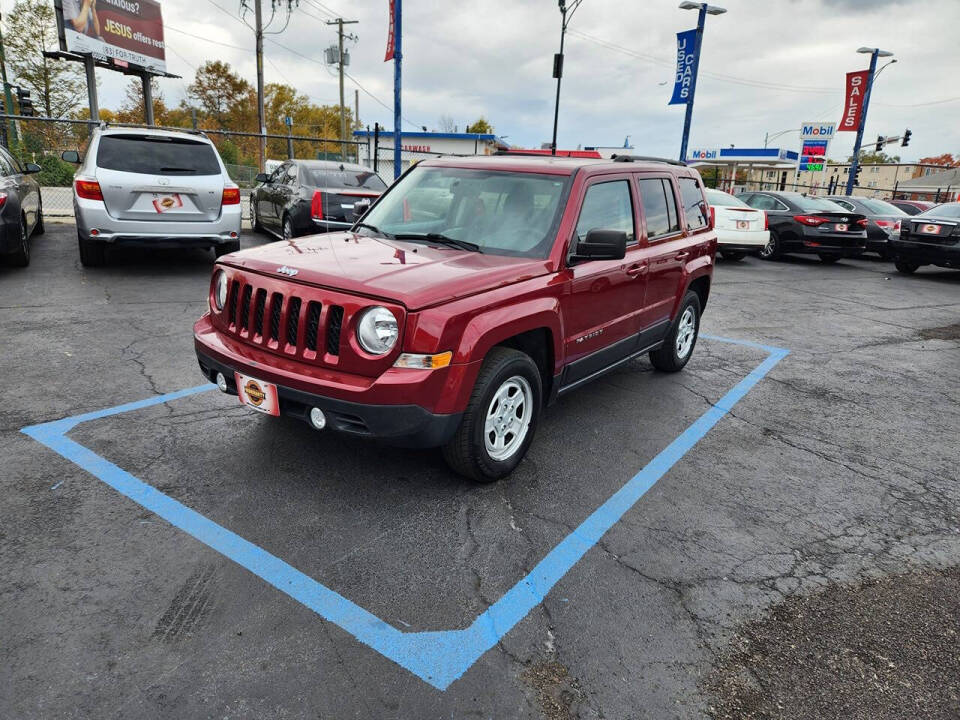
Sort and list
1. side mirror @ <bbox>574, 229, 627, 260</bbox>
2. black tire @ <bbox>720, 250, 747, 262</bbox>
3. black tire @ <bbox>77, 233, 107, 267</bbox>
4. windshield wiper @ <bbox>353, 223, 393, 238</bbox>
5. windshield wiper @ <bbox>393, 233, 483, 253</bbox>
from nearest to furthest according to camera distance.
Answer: side mirror @ <bbox>574, 229, 627, 260</bbox>
windshield wiper @ <bbox>393, 233, 483, 253</bbox>
windshield wiper @ <bbox>353, 223, 393, 238</bbox>
black tire @ <bbox>77, 233, 107, 267</bbox>
black tire @ <bbox>720, 250, 747, 262</bbox>

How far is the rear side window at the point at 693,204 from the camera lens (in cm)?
565

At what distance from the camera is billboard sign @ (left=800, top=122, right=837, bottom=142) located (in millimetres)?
39028

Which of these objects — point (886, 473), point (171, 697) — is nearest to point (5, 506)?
point (171, 697)

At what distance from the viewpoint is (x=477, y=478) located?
3.58 metres

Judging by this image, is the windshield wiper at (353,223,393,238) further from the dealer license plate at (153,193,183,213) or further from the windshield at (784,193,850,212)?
the windshield at (784,193,850,212)

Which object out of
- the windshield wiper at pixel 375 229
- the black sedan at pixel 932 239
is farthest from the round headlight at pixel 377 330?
the black sedan at pixel 932 239

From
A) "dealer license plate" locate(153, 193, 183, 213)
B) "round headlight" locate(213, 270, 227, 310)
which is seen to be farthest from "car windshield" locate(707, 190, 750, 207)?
"round headlight" locate(213, 270, 227, 310)

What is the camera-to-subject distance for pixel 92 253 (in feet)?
29.3

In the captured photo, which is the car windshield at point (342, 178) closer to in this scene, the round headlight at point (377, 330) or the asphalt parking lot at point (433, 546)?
the asphalt parking lot at point (433, 546)

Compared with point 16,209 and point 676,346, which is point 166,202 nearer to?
point 16,209

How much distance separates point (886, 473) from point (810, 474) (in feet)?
1.75

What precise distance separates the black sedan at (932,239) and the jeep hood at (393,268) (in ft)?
42.5

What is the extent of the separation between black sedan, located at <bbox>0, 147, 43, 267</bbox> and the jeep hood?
5966mm

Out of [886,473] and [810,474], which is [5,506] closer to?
[810,474]
